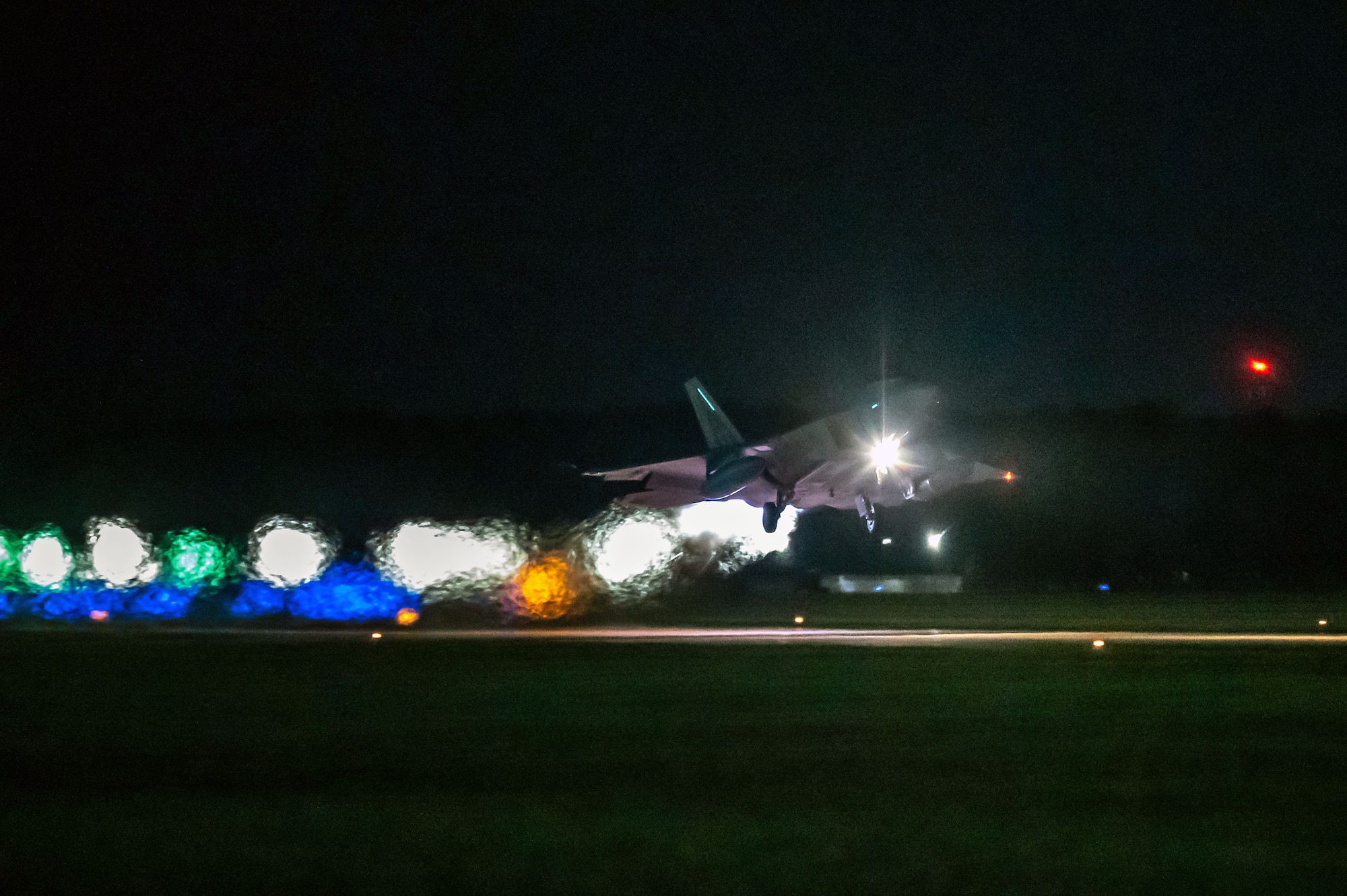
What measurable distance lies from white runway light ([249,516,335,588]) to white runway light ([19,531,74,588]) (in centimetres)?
684

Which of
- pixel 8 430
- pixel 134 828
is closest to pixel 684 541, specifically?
pixel 134 828

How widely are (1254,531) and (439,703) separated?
128 feet

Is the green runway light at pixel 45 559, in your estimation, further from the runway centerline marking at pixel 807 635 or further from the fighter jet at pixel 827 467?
the fighter jet at pixel 827 467

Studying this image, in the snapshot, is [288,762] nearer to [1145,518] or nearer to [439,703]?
[439,703]

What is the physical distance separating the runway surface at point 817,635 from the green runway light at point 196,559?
18.1ft

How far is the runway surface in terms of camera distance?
24031 mm

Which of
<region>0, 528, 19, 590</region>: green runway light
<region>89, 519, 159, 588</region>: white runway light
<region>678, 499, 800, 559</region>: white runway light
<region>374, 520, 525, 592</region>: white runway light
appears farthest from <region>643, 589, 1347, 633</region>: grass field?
<region>0, 528, 19, 590</region>: green runway light

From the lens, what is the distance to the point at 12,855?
737 cm

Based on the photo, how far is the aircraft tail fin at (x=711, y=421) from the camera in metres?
33.2

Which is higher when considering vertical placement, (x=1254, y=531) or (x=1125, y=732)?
(x=1254, y=531)

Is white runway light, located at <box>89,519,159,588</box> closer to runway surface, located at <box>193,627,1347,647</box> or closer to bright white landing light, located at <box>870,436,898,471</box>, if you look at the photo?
runway surface, located at <box>193,627,1347,647</box>

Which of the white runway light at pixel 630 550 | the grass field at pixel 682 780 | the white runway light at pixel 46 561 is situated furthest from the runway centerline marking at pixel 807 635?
the white runway light at pixel 46 561

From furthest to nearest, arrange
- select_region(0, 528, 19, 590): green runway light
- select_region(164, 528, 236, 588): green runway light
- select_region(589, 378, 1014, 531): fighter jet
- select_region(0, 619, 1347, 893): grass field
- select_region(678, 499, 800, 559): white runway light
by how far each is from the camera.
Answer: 1. select_region(0, 528, 19, 590): green runway light
2. select_region(164, 528, 236, 588): green runway light
3. select_region(678, 499, 800, 559): white runway light
4. select_region(589, 378, 1014, 531): fighter jet
5. select_region(0, 619, 1347, 893): grass field

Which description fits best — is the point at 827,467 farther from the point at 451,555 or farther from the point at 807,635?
the point at 451,555
